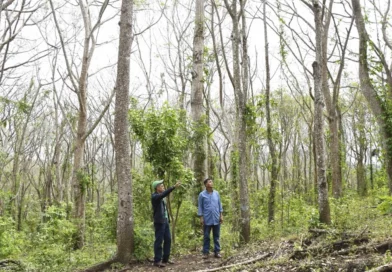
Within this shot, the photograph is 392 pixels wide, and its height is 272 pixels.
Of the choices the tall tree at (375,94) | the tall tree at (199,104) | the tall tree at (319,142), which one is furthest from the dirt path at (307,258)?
the tall tree at (375,94)

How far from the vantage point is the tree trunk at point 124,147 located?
8195mm

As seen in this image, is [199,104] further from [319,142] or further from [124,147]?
[319,142]

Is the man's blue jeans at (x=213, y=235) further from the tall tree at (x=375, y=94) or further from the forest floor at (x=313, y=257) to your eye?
the tall tree at (x=375, y=94)

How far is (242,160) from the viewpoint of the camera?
30.2 ft

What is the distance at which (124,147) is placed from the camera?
8.39 metres

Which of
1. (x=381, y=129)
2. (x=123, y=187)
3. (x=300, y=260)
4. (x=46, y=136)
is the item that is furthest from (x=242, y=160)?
(x=46, y=136)

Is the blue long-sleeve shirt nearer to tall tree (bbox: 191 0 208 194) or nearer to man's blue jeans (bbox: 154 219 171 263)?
→ man's blue jeans (bbox: 154 219 171 263)

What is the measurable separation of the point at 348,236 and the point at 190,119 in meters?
5.66

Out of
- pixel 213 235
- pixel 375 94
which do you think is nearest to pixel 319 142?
pixel 213 235

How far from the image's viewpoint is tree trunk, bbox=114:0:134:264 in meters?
A: 8.20

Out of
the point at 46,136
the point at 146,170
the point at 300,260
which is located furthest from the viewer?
the point at 46,136

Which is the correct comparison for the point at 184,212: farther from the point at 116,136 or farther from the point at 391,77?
the point at 391,77

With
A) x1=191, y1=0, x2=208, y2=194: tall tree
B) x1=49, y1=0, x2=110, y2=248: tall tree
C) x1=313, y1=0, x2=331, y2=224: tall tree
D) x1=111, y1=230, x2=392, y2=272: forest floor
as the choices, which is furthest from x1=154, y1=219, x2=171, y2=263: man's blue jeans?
x1=49, y1=0, x2=110, y2=248: tall tree

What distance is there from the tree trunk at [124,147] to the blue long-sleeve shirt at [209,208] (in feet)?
5.22
